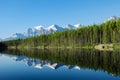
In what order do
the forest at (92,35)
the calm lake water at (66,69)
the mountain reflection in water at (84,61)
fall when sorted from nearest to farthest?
the calm lake water at (66,69) → the mountain reflection in water at (84,61) → the forest at (92,35)

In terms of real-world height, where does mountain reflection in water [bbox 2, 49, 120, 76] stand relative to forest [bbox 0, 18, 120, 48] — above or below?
below

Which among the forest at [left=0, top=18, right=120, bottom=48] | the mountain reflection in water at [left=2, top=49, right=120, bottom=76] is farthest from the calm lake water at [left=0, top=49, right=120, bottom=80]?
the forest at [left=0, top=18, right=120, bottom=48]

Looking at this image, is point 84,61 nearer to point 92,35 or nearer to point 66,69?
point 66,69

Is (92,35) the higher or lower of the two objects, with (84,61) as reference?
higher

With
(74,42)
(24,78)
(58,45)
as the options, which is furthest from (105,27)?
(24,78)

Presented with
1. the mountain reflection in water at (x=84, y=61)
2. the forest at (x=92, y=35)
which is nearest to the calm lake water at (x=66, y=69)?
the mountain reflection in water at (x=84, y=61)

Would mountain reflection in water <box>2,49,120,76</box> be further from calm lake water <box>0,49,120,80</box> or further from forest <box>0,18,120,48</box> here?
forest <box>0,18,120,48</box>

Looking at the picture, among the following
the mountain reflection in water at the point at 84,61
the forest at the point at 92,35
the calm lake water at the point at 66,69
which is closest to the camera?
the calm lake water at the point at 66,69

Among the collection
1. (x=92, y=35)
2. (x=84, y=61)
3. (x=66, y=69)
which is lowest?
(x=66, y=69)

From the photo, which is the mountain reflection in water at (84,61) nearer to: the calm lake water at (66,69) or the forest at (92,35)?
the calm lake water at (66,69)

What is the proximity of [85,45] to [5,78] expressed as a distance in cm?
12740

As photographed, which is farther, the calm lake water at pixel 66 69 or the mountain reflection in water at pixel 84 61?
the mountain reflection in water at pixel 84 61

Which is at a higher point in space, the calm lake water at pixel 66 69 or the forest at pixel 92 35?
Result: the forest at pixel 92 35

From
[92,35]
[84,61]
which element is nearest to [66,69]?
[84,61]
